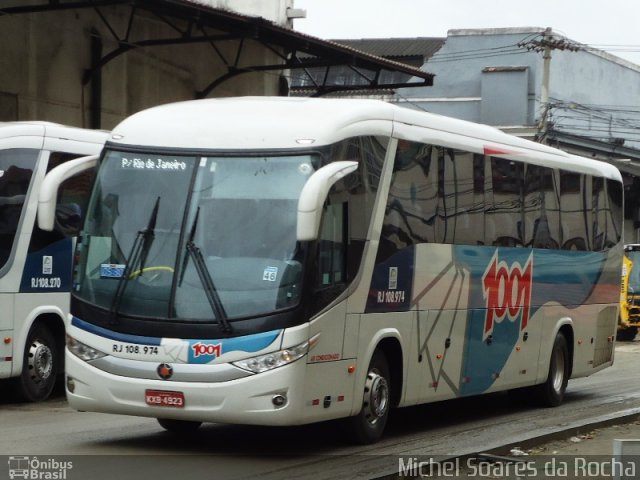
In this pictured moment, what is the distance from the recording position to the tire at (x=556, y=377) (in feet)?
56.5

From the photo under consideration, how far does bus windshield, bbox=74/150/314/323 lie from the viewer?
10.9 meters

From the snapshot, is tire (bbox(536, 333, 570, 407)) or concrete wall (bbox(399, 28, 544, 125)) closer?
tire (bbox(536, 333, 570, 407))

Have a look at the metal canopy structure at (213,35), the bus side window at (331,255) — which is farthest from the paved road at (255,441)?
the metal canopy structure at (213,35)

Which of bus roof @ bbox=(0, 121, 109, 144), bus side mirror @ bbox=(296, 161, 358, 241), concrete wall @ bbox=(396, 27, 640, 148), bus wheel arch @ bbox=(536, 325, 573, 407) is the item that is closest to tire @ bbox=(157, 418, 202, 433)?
bus side mirror @ bbox=(296, 161, 358, 241)

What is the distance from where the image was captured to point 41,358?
15.8 m

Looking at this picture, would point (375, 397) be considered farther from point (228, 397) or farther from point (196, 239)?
point (196, 239)

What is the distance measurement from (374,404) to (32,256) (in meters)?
5.14

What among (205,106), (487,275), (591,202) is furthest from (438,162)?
(591,202)

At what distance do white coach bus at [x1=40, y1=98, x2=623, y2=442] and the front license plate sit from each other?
0.01 metres

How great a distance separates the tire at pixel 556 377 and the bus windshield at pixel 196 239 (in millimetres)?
7101

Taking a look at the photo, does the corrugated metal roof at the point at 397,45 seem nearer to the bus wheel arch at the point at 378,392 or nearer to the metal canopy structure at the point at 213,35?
the metal canopy structure at the point at 213,35

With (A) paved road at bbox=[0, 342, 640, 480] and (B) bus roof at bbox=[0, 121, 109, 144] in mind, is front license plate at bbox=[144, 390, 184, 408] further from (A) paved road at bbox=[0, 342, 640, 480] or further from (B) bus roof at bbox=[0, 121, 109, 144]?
(B) bus roof at bbox=[0, 121, 109, 144]

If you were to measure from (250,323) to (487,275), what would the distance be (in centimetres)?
483

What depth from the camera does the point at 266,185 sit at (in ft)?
36.7
